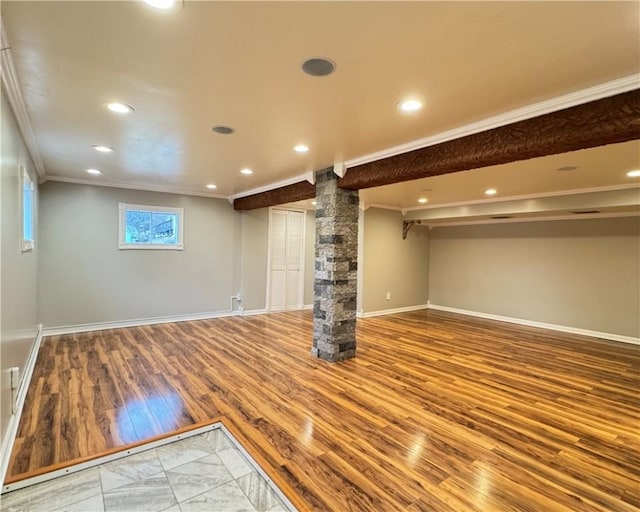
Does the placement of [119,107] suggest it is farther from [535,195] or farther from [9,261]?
[535,195]

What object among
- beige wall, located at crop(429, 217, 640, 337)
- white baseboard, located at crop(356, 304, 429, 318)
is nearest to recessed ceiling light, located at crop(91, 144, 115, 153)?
white baseboard, located at crop(356, 304, 429, 318)

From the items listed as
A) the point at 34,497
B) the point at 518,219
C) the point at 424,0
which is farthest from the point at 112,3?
the point at 518,219

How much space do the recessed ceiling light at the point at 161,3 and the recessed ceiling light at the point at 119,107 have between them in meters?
1.26

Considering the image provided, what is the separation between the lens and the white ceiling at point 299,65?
145cm

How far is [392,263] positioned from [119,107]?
591cm

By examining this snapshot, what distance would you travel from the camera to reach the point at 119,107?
2.47m

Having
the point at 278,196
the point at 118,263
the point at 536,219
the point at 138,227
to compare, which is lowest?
the point at 118,263

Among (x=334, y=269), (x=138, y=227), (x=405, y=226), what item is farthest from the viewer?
(x=405, y=226)

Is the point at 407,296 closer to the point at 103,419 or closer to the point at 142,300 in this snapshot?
the point at 142,300

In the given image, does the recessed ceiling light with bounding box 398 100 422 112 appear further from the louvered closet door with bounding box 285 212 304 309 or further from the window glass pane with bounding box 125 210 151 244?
the louvered closet door with bounding box 285 212 304 309

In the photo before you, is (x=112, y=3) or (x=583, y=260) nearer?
(x=112, y=3)

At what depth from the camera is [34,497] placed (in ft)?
5.86

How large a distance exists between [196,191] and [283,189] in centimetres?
198

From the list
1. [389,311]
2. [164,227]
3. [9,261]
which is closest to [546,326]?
[389,311]
